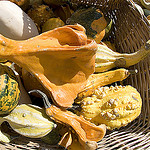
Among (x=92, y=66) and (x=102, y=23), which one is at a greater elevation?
(x=102, y=23)

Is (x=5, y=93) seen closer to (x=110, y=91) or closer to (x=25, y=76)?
(x=25, y=76)

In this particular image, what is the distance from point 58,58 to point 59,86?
13 cm

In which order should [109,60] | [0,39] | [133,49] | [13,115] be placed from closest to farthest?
1. [0,39]
2. [13,115]
3. [109,60]
4. [133,49]

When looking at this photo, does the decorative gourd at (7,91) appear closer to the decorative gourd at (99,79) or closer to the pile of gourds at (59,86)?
the pile of gourds at (59,86)

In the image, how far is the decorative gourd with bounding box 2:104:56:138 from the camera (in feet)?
2.30

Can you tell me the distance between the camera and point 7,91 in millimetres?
649

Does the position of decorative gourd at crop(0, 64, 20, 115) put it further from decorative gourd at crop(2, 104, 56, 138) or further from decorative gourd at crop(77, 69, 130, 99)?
decorative gourd at crop(77, 69, 130, 99)

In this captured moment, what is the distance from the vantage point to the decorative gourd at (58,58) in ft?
2.10

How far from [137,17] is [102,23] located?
22cm

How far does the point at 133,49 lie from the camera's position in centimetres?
114

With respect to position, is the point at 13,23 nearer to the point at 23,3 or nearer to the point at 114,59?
the point at 23,3

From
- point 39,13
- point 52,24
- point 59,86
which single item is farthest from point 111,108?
point 39,13

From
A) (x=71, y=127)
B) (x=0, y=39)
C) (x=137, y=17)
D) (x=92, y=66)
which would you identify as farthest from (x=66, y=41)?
(x=137, y=17)

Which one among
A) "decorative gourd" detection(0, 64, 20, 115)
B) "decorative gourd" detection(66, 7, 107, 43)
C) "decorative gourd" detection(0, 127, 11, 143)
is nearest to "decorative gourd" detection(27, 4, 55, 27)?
"decorative gourd" detection(66, 7, 107, 43)
